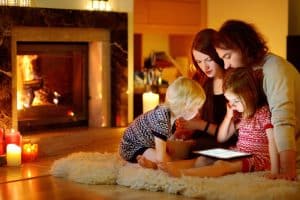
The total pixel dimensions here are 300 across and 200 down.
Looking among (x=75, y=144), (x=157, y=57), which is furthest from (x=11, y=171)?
(x=157, y=57)

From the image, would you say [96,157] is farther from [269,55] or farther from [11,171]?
[269,55]

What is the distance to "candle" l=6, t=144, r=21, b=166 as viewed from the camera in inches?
128

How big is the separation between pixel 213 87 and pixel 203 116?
15 cm

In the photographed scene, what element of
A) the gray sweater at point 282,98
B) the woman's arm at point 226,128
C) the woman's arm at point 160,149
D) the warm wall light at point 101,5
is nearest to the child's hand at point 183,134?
the woman's arm at point 226,128

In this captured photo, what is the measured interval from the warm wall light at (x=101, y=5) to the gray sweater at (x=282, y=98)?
1.75m

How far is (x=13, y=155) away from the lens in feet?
10.6

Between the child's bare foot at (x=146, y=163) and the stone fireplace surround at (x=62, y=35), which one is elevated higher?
the stone fireplace surround at (x=62, y=35)

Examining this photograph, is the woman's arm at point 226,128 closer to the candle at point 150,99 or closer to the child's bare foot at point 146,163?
the child's bare foot at point 146,163

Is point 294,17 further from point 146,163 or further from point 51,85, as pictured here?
point 146,163

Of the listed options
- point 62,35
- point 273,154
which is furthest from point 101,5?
point 273,154

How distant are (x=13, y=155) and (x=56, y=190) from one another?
0.83 meters

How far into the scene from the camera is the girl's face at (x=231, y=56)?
2.54m

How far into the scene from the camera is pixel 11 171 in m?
3.08

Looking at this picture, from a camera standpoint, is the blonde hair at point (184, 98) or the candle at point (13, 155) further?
the candle at point (13, 155)
